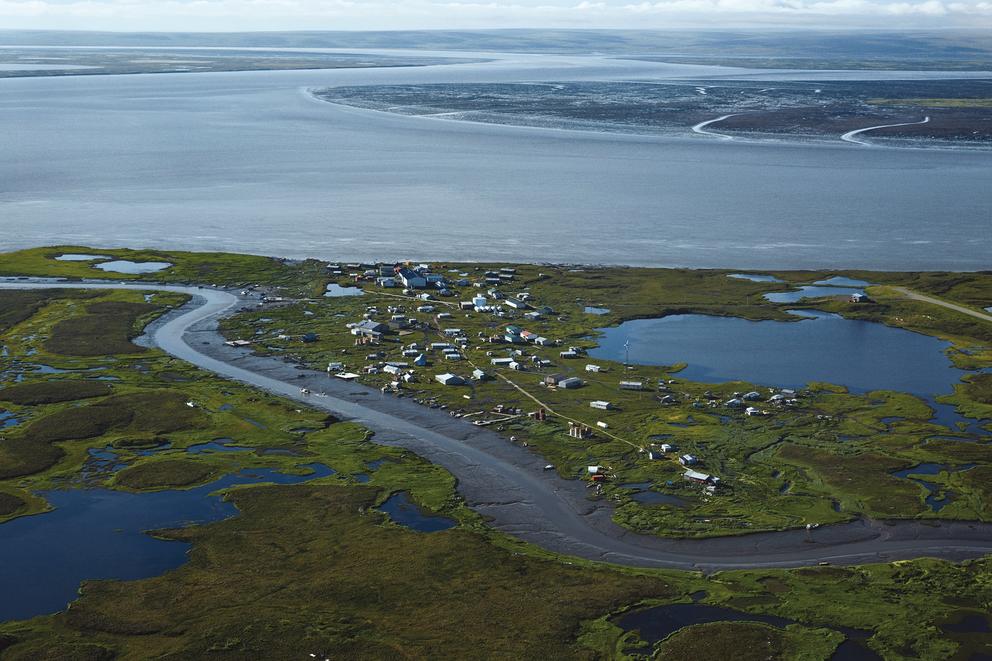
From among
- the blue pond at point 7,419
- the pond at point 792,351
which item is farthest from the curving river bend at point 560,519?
the pond at point 792,351

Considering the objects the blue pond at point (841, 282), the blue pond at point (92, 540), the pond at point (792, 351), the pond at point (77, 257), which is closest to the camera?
the blue pond at point (92, 540)

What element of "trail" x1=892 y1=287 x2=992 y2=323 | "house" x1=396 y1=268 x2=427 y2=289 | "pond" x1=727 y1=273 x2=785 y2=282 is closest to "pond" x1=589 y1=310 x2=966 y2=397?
"trail" x1=892 y1=287 x2=992 y2=323

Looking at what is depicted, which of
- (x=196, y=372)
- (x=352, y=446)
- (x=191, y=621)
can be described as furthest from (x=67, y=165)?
(x=191, y=621)

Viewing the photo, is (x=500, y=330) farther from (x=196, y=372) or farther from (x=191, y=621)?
(x=191, y=621)

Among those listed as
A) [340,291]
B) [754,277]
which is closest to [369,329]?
[340,291]

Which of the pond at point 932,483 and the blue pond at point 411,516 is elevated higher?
the pond at point 932,483

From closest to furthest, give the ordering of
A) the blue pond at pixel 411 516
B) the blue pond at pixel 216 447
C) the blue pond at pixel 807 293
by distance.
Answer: the blue pond at pixel 411 516, the blue pond at pixel 216 447, the blue pond at pixel 807 293

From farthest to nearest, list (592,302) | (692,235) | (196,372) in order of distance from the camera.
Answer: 1. (692,235)
2. (592,302)
3. (196,372)

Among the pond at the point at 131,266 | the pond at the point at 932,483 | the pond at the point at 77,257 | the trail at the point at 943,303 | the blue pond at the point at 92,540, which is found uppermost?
the trail at the point at 943,303

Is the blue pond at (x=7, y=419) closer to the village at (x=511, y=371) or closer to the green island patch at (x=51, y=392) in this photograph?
the green island patch at (x=51, y=392)
